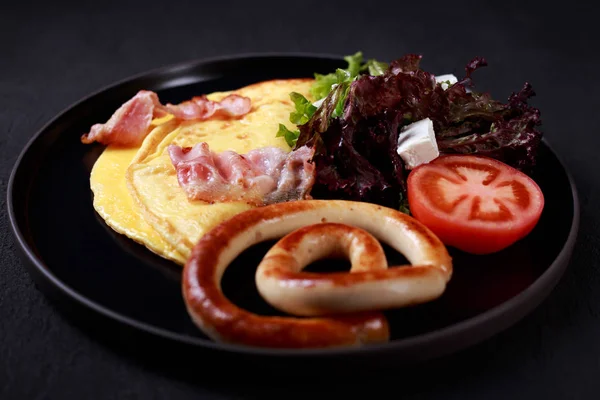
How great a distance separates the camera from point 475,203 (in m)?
4.34

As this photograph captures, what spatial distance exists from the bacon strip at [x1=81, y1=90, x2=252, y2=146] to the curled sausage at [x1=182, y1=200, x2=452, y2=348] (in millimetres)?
→ 1610

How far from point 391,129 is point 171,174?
4.88 feet

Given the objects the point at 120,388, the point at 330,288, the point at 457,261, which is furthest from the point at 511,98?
the point at 120,388

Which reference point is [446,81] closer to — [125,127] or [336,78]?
[336,78]

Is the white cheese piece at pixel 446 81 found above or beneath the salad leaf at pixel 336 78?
above

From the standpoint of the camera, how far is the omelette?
433cm

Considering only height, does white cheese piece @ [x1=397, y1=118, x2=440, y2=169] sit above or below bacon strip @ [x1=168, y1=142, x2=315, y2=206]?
above

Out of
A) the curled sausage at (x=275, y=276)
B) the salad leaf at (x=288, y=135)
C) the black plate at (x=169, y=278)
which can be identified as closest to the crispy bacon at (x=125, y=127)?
the black plate at (x=169, y=278)

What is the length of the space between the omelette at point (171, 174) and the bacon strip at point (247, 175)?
74mm

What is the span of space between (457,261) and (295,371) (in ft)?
4.43

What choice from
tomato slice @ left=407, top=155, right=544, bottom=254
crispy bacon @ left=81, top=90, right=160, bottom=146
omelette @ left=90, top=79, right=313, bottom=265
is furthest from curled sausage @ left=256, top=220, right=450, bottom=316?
crispy bacon @ left=81, top=90, right=160, bottom=146

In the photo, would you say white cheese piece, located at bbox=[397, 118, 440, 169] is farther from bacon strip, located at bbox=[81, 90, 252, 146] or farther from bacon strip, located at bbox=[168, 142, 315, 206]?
bacon strip, located at bbox=[81, 90, 252, 146]

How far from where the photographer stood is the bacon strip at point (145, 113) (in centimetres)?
532

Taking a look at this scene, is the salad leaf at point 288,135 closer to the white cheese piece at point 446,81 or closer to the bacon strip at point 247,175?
the bacon strip at point 247,175
